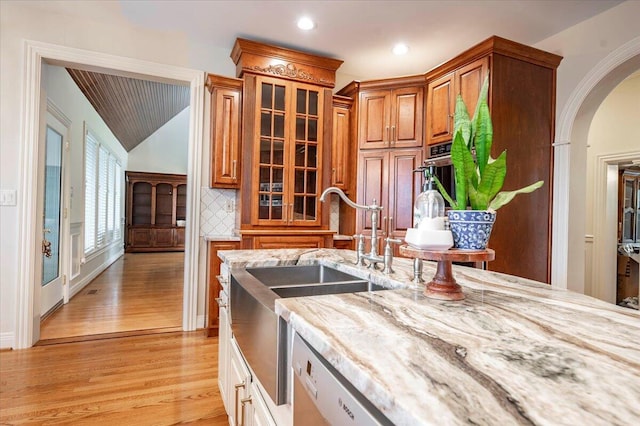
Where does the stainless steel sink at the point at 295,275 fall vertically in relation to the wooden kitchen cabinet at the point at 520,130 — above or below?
below

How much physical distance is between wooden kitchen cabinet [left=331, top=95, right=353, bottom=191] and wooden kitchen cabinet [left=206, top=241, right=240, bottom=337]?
4.08 ft

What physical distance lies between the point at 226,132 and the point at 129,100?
325 cm

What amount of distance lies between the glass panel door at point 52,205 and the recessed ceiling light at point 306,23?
258cm

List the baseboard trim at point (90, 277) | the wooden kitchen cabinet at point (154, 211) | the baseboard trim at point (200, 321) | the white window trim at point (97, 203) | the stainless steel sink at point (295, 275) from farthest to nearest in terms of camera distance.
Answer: the wooden kitchen cabinet at point (154, 211) → the white window trim at point (97, 203) → the baseboard trim at point (90, 277) → the baseboard trim at point (200, 321) → the stainless steel sink at point (295, 275)

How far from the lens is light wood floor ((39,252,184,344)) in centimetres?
312

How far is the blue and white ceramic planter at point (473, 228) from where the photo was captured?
97 centimetres

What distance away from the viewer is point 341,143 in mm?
3617

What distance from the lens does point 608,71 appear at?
2.52 metres

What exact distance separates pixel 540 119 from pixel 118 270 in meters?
6.48

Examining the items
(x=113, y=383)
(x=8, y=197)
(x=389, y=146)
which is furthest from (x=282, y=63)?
(x=113, y=383)

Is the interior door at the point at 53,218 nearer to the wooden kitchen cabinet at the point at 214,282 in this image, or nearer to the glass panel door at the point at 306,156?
the wooden kitchen cabinet at the point at 214,282

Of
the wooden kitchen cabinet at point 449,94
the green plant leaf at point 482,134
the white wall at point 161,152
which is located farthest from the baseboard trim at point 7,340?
the white wall at point 161,152

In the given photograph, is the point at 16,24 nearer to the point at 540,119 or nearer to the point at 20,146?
the point at 20,146

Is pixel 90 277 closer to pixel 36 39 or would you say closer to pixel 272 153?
pixel 36 39
